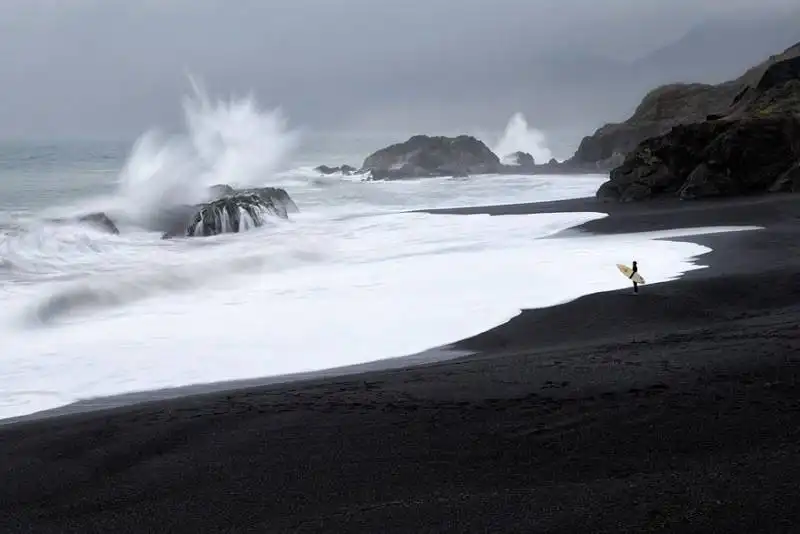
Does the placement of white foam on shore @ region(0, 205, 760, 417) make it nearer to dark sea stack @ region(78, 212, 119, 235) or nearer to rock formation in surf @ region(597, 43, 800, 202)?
dark sea stack @ region(78, 212, 119, 235)

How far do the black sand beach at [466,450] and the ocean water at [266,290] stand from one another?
173 cm

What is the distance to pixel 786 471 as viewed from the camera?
3.99 m

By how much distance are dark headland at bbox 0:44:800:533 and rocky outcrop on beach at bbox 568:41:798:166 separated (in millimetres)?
41221

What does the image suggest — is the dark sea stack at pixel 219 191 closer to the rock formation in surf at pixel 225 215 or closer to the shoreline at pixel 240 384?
the rock formation in surf at pixel 225 215

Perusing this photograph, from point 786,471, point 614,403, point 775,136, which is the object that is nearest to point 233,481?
point 614,403

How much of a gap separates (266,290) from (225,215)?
1014 cm

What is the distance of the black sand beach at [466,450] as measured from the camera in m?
3.89

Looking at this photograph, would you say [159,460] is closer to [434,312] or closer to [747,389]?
[747,389]

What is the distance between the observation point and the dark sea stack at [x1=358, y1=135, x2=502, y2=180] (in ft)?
181

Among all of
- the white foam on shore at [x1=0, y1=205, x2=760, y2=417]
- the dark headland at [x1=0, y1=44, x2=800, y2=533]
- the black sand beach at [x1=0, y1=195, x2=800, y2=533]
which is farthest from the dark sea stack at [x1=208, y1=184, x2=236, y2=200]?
the black sand beach at [x1=0, y1=195, x2=800, y2=533]

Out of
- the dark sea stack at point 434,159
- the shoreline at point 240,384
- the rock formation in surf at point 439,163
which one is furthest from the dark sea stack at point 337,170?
the shoreline at point 240,384

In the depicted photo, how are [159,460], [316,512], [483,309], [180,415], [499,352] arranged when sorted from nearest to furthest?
[316,512]
[159,460]
[180,415]
[499,352]
[483,309]

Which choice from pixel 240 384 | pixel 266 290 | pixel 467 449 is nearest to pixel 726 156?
pixel 266 290

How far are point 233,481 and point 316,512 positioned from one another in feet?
2.32
